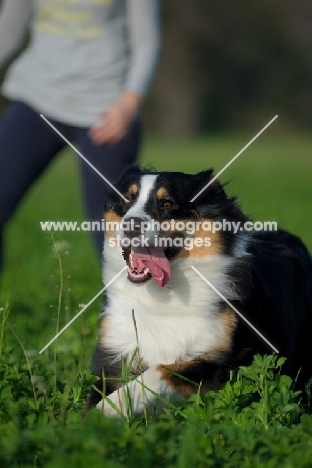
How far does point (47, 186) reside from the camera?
806 inches

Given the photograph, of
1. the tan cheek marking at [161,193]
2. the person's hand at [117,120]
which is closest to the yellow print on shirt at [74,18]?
the person's hand at [117,120]

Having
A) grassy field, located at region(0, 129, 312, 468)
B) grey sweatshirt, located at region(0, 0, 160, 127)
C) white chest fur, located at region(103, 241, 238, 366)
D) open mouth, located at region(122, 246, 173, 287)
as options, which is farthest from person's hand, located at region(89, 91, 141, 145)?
open mouth, located at region(122, 246, 173, 287)

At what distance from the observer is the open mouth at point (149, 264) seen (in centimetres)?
422

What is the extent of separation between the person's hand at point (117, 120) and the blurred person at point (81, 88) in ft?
0.04

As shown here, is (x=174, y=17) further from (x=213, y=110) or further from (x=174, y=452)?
(x=174, y=452)

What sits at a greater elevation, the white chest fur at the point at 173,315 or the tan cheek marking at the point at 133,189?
the tan cheek marking at the point at 133,189

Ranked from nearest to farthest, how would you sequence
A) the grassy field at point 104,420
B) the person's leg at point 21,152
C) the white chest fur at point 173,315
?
the grassy field at point 104,420, the white chest fur at point 173,315, the person's leg at point 21,152

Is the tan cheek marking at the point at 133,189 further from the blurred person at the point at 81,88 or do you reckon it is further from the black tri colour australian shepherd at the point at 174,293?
the blurred person at the point at 81,88

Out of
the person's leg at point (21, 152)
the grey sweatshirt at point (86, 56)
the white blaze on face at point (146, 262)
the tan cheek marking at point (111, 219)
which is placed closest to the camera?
the white blaze on face at point (146, 262)

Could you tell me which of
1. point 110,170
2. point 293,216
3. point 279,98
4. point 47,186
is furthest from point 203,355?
point 279,98

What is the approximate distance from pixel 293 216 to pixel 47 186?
8.88 meters

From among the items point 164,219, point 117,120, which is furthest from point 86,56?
point 164,219

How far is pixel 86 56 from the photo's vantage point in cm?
564

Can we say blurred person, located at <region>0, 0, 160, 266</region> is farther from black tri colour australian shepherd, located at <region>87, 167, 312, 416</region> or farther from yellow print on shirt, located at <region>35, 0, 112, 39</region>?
black tri colour australian shepherd, located at <region>87, 167, 312, 416</region>
